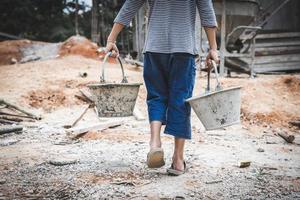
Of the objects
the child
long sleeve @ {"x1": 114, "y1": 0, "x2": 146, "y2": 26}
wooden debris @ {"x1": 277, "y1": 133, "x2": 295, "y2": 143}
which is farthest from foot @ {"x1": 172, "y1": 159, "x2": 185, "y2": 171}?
wooden debris @ {"x1": 277, "y1": 133, "x2": 295, "y2": 143}

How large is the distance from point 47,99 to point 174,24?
5109 millimetres

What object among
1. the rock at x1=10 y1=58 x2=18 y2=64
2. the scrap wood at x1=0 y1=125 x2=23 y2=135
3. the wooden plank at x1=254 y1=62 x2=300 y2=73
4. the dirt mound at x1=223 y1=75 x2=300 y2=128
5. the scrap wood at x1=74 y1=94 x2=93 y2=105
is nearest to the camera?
the scrap wood at x1=0 y1=125 x2=23 y2=135

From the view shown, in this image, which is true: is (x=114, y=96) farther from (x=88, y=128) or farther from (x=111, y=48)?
(x=88, y=128)

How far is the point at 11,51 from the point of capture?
45.5ft

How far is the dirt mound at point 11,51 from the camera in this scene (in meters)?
13.5

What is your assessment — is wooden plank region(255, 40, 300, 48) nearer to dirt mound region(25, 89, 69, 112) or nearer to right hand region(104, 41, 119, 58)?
dirt mound region(25, 89, 69, 112)

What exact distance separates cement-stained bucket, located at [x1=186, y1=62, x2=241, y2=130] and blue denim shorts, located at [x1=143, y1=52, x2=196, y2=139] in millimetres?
120

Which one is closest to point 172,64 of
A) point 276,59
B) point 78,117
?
point 78,117

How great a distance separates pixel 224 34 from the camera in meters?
9.31

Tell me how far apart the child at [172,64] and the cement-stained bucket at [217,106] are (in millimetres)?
135

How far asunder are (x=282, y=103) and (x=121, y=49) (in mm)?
11701

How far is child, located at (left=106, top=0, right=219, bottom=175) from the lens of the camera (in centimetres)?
315

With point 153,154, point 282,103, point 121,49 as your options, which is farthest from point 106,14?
point 153,154

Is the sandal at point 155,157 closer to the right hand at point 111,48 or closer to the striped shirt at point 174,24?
the striped shirt at point 174,24
